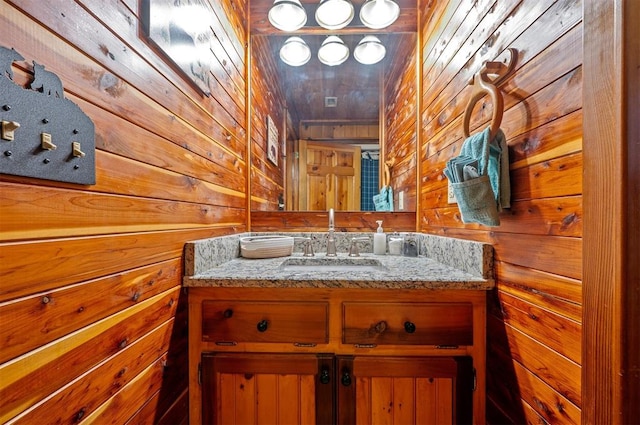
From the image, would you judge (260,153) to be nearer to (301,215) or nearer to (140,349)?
(301,215)

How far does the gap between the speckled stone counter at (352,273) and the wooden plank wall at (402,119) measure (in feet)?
1.36

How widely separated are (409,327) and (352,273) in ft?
0.81

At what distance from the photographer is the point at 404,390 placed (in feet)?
2.80

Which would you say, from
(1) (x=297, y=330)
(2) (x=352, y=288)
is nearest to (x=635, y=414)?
(2) (x=352, y=288)

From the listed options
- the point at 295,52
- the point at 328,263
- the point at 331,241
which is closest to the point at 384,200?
the point at 331,241

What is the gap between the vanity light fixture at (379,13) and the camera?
137 cm

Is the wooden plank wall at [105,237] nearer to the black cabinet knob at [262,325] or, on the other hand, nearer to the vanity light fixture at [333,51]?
the black cabinet knob at [262,325]

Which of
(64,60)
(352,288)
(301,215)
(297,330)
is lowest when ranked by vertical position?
(297,330)

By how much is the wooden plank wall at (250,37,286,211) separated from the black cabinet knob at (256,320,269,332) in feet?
2.33

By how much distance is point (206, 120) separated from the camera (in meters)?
1.00

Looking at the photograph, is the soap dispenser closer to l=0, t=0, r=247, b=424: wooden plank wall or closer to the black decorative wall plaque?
l=0, t=0, r=247, b=424: wooden plank wall

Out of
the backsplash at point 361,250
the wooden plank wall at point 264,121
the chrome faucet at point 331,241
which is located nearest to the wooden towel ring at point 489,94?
the backsplash at point 361,250

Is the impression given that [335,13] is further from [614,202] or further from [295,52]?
[614,202]

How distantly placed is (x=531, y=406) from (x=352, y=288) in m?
0.54
